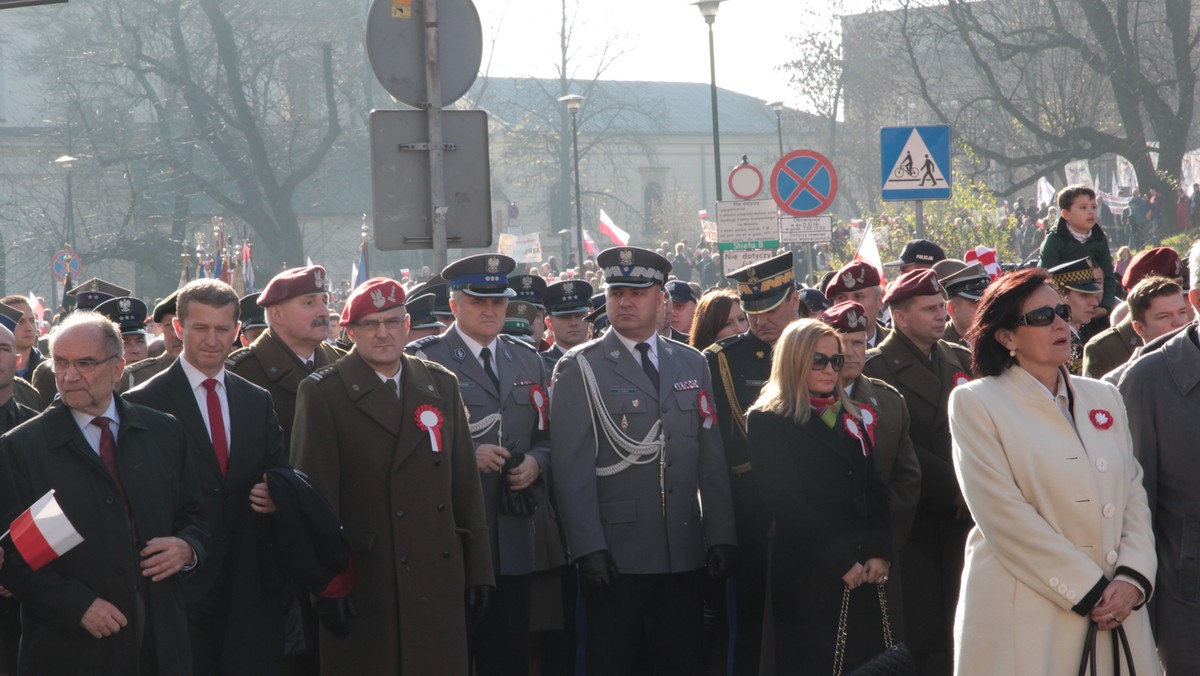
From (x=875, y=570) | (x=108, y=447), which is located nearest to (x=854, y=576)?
(x=875, y=570)

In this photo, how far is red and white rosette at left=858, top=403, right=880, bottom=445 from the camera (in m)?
6.52

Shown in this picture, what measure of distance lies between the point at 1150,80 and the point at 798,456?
35026 millimetres

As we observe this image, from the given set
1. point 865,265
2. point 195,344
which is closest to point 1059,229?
point 865,265

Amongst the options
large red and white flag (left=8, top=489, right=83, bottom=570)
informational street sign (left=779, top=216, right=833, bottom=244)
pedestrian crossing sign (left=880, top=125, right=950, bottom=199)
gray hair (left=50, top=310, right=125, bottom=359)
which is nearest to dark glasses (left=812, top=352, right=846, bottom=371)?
gray hair (left=50, top=310, right=125, bottom=359)

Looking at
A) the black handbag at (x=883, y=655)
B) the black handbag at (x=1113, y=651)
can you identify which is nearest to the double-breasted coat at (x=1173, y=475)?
the black handbag at (x=1113, y=651)

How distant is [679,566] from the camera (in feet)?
22.2

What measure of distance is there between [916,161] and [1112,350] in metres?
4.71

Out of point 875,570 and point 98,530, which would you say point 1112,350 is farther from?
point 98,530

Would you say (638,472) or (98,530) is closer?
(98,530)

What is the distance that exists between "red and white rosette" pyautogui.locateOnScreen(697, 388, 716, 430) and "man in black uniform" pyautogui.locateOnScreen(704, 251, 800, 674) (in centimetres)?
17

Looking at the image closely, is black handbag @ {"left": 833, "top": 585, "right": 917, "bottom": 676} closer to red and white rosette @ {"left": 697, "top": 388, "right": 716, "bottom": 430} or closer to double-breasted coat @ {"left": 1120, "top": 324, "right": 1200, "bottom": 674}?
double-breasted coat @ {"left": 1120, "top": 324, "right": 1200, "bottom": 674}

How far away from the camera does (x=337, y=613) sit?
611 centimetres

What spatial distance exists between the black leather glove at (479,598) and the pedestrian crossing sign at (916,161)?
691 cm

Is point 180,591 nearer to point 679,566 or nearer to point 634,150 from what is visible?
point 679,566
